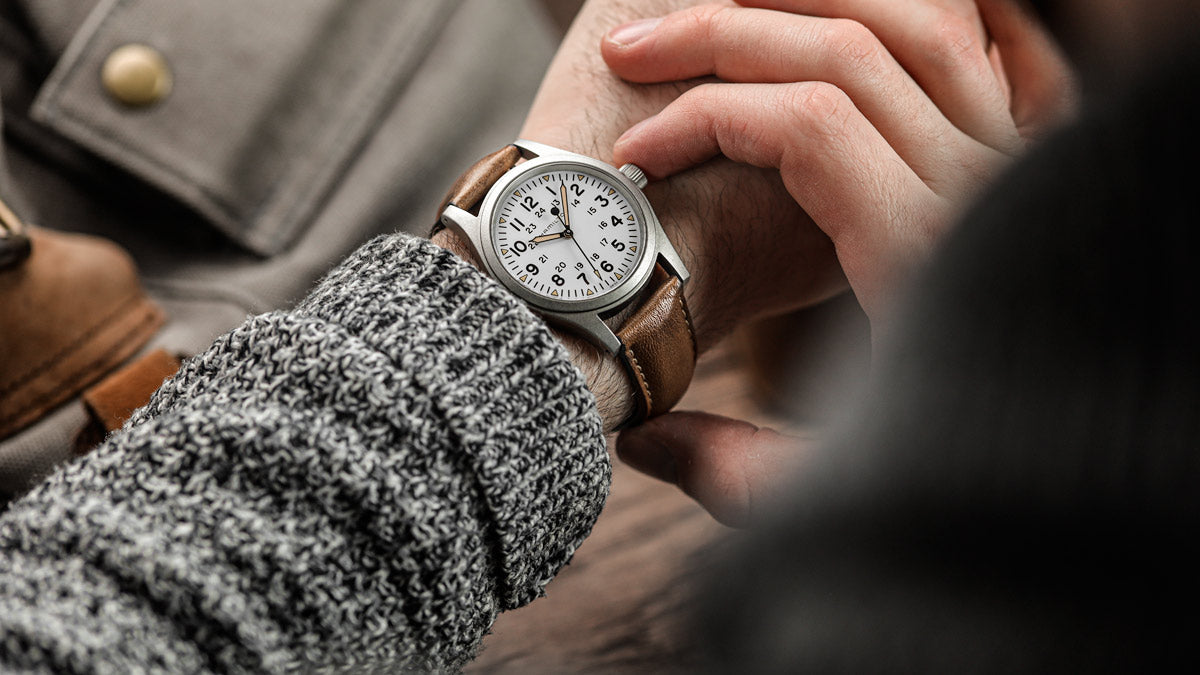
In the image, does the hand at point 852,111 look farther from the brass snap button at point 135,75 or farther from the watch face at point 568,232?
the brass snap button at point 135,75

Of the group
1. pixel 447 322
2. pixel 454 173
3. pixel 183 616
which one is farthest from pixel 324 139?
pixel 183 616

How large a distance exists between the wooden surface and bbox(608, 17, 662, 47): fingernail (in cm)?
46

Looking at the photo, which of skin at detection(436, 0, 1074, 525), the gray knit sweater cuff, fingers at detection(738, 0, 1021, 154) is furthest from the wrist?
fingers at detection(738, 0, 1021, 154)

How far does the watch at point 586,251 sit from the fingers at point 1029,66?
354 millimetres

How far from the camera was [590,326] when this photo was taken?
0.60 meters

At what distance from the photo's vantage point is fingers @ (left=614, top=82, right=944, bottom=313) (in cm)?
56

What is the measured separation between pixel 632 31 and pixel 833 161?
0.22m

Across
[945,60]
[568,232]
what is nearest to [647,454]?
[568,232]

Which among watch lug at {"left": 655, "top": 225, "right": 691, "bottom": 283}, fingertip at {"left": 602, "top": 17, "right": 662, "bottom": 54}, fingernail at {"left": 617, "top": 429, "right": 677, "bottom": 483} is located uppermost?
fingertip at {"left": 602, "top": 17, "right": 662, "bottom": 54}

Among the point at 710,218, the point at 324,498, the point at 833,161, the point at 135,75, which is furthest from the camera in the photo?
the point at 135,75

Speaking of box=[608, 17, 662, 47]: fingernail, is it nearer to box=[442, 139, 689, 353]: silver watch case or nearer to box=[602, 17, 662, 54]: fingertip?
box=[602, 17, 662, 54]: fingertip

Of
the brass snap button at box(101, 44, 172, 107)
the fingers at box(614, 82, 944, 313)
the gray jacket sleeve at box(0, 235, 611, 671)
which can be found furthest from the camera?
the brass snap button at box(101, 44, 172, 107)

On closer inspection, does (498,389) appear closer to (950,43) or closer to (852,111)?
(852,111)

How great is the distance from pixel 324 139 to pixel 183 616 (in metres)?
0.63
